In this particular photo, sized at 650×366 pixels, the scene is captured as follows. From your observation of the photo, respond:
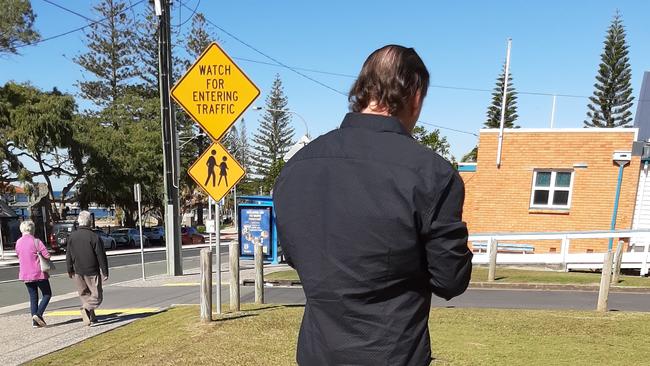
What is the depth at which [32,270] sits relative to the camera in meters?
7.05

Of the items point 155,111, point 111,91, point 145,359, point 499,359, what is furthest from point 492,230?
point 111,91

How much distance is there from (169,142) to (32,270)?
719 cm

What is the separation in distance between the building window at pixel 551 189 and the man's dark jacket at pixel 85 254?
14.7 meters

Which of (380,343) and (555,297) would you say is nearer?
(380,343)

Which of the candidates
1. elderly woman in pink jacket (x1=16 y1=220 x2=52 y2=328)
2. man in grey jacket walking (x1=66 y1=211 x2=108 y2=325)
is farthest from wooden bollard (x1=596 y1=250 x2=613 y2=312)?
elderly woman in pink jacket (x1=16 y1=220 x2=52 y2=328)

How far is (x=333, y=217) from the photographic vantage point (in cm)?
145

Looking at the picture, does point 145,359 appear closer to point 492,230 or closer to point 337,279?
point 337,279

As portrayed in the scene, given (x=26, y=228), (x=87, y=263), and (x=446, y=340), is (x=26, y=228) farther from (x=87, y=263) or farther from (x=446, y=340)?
(x=446, y=340)

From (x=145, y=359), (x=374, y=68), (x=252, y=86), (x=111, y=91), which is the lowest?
(x=145, y=359)

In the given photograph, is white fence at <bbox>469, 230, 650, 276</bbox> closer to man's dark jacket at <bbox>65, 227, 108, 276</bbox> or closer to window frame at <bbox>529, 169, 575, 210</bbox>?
window frame at <bbox>529, 169, 575, 210</bbox>

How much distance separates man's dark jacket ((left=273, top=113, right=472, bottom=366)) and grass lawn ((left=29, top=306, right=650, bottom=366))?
125 inches

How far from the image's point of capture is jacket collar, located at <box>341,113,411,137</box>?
147 cm

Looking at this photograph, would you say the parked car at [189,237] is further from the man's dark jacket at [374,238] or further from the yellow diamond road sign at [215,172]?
the man's dark jacket at [374,238]

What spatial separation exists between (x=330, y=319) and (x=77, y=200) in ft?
136
